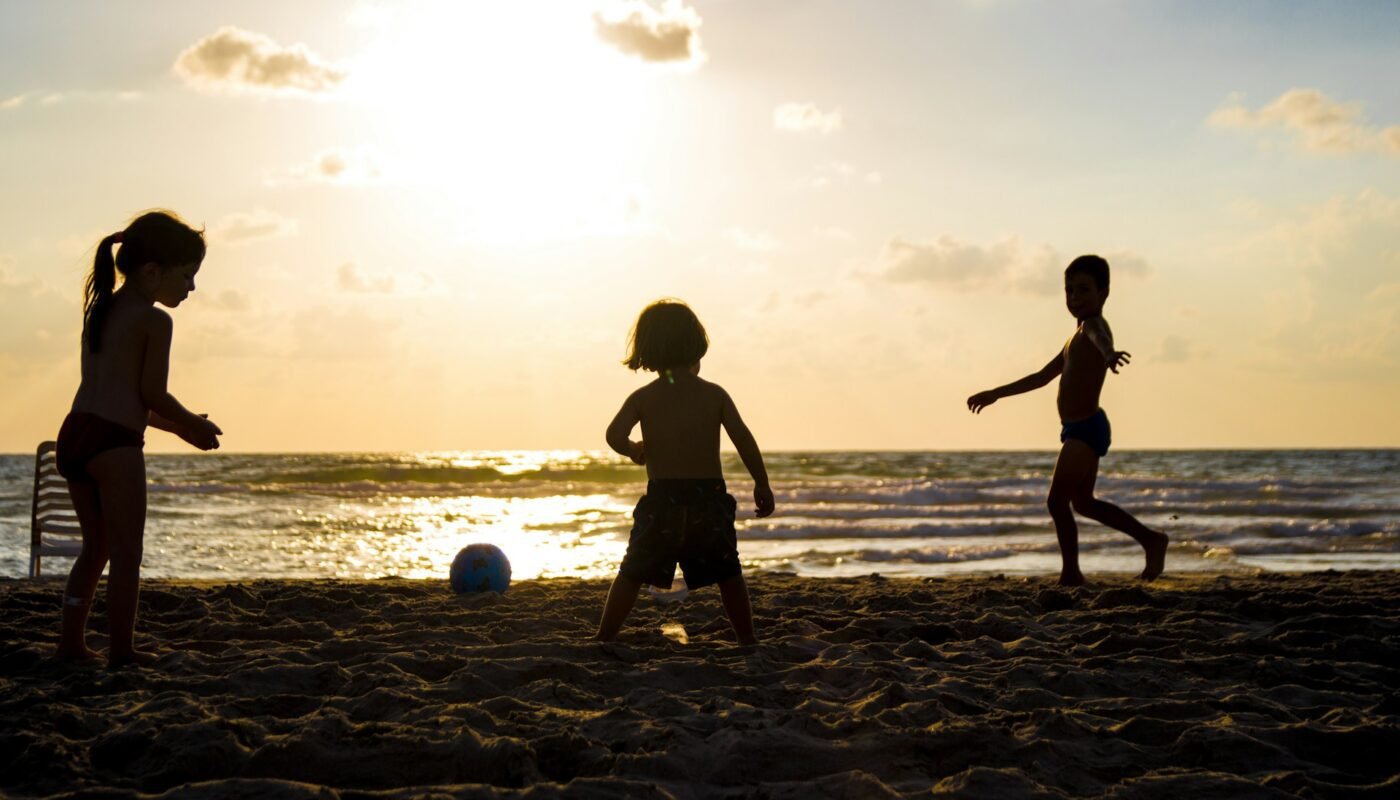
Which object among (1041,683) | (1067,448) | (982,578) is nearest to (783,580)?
(982,578)

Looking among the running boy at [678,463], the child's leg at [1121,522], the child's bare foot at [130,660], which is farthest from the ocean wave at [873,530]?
the child's bare foot at [130,660]

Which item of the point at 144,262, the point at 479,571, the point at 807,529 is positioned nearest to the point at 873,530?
the point at 807,529

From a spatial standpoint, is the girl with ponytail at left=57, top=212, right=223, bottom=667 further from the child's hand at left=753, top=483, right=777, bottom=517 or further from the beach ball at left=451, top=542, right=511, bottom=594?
the beach ball at left=451, top=542, right=511, bottom=594

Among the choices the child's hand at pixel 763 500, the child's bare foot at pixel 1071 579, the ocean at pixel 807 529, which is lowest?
the ocean at pixel 807 529

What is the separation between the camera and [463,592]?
7.21m

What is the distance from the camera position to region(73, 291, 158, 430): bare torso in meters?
4.49

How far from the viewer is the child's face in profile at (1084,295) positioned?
7.15 meters

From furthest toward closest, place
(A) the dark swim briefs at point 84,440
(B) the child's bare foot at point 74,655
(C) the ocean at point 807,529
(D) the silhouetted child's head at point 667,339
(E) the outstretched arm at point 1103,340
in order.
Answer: (C) the ocean at point 807,529 → (E) the outstretched arm at point 1103,340 → (D) the silhouetted child's head at point 667,339 → (B) the child's bare foot at point 74,655 → (A) the dark swim briefs at point 84,440

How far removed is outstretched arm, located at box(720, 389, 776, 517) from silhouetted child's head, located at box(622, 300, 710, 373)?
24cm

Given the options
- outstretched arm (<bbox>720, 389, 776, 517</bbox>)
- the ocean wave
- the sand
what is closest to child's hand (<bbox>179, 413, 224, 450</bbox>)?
the sand

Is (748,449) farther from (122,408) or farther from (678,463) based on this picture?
(122,408)

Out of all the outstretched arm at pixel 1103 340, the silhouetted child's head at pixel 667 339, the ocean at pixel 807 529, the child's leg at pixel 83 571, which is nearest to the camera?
the child's leg at pixel 83 571

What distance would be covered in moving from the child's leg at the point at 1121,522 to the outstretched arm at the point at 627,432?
3232 millimetres

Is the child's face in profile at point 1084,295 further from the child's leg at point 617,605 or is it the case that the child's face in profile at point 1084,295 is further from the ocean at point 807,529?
the child's leg at point 617,605
